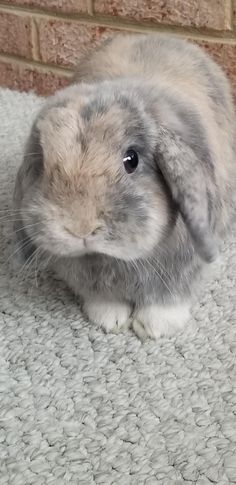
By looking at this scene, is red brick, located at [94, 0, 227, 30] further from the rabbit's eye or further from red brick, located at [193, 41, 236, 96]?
the rabbit's eye

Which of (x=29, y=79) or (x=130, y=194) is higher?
(x=130, y=194)

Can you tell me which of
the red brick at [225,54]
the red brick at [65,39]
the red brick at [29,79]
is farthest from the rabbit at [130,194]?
the red brick at [29,79]

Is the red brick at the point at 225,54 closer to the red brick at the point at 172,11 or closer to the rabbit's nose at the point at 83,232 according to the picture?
the red brick at the point at 172,11

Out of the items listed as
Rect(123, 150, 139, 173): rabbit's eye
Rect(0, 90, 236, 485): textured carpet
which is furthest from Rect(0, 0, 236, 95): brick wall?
Rect(123, 150, 139, 173): rabbit's eye

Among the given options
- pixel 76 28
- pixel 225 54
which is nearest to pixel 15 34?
pixel 76 28

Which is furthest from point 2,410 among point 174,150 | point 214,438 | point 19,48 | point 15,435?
point 19,48

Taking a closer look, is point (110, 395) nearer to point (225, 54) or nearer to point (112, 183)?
point (112, 183)
